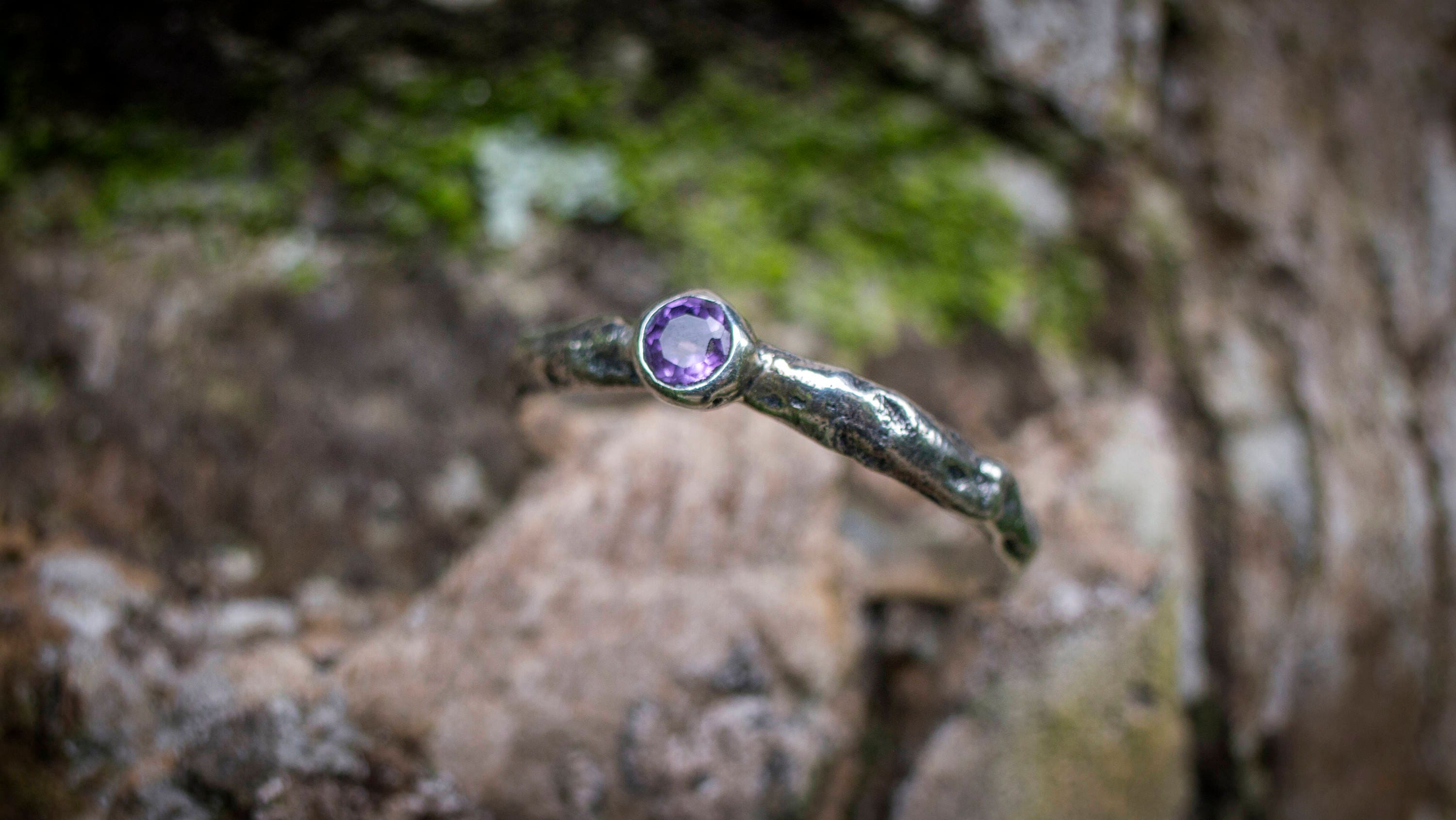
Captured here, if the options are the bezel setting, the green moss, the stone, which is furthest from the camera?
the green moss

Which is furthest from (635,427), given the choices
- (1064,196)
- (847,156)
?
(1064,196)

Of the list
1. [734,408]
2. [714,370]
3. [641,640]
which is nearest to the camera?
[714,370]

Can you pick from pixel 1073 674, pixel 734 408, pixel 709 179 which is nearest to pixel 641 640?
pixel 734 408

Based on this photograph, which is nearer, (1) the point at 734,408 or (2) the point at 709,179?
(1) the point at 734,408

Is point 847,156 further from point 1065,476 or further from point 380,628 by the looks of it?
point 380,628

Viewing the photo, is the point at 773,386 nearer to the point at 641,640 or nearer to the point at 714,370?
the point at 714,370

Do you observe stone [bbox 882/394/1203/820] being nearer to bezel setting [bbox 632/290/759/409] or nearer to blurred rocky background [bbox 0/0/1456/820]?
blurred rocky background [bbox 0/0/1456/820]

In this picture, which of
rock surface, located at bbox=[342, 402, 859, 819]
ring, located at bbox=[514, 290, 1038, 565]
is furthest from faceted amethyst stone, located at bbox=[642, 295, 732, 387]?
rock surface, located at bbox=[342, 402, 859, 819]
